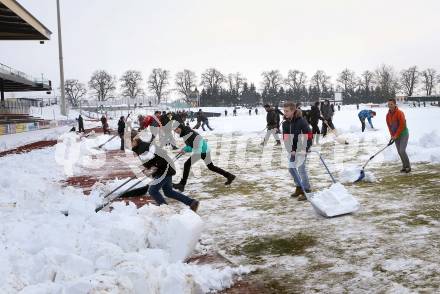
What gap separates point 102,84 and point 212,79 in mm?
29437

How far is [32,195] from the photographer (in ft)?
26.2

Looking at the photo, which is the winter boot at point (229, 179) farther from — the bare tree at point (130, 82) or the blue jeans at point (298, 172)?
the bare tree at point (130, 82)

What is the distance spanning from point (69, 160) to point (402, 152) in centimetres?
1195

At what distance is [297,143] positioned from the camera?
8.22 metres

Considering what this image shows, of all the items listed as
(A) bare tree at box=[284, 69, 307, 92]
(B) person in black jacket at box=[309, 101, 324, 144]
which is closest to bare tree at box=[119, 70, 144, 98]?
(A) bare tree at box=[284, 69, 307, 92]

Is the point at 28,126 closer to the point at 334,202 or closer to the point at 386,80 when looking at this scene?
the point at 334,202

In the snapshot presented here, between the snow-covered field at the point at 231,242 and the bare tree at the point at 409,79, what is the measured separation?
388 feet

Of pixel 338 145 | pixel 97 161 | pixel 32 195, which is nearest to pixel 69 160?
pixel 97 161

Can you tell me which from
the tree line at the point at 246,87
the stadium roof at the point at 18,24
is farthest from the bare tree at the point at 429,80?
Result: the stadium roof at the point at 18,24

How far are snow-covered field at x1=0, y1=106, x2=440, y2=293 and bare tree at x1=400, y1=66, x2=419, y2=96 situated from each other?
118 meters

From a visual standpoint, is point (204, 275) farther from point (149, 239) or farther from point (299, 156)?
point (299, 156)

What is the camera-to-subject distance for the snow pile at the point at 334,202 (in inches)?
264

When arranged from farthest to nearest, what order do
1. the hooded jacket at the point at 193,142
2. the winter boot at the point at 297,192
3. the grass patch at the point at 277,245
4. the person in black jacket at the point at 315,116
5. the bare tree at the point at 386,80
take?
the bare tree at the point at 386,80 → the person in black jacket at the point at 315,116 → the hooded jacket at the point at 193,142 → the winter boot at the point at 297,192 → the grass patch at the point at 277,245

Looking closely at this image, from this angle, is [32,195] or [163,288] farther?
[32,195]
